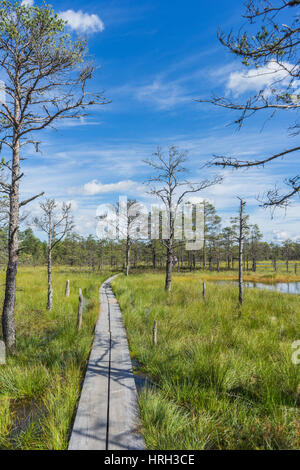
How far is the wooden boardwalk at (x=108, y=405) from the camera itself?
3.06 meters

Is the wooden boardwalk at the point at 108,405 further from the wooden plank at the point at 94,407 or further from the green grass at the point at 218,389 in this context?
the green grass at the point at 218,389

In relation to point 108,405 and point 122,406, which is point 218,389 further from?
point 108,405

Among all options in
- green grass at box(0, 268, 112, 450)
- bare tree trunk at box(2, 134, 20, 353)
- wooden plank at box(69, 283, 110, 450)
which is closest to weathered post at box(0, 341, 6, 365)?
green grass at box(0, 268, 112, 450)

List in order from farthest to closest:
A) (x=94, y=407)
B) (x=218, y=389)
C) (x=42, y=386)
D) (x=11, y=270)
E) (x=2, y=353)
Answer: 1. (x=11, y=270)
2. (x=2, y=353)
3. (x=42, y=386)
4. (x=218, y=389)
5. (x=94, y=407)

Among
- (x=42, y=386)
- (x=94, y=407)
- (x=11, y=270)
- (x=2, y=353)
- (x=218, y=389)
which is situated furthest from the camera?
(x=11, y=270)

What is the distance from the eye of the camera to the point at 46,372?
186 inches

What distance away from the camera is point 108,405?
3.91 m

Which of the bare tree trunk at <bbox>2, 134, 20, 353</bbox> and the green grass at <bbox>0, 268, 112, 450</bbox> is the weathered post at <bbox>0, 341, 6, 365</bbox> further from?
the bare tree trunk at <bbox>2, 134, 20, 353</bbox>

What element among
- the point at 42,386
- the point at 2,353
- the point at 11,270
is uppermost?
the point at 11,270

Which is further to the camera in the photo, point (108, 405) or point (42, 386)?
point (42, 386)

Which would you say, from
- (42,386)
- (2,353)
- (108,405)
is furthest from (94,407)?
(2,353)

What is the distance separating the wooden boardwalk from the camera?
10.0ft
